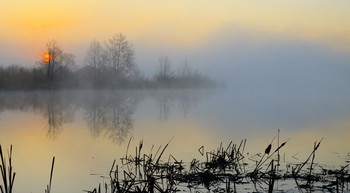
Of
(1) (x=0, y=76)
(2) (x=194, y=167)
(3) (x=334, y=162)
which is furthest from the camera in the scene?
(1) (x=0, y=76)

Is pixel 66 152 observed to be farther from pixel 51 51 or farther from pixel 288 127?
pixel 51 51

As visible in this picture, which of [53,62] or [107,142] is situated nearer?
[107,142]

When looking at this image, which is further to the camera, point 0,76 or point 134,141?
point 0,76

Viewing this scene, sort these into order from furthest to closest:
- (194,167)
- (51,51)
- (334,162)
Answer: (51,51)
(334,162)
(194,167)

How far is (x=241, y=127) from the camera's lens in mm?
14164

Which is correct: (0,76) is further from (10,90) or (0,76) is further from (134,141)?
(134,141)

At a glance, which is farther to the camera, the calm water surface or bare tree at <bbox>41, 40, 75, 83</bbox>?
bare tree at <bbox>41, 40, 75, 83</bbox>

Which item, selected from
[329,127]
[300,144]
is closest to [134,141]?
[300,144]

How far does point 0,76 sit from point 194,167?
128ft

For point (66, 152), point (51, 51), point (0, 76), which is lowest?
point (66, 152)

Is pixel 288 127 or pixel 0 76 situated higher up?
pixel 0 76

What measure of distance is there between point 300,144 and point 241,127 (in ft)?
14.0

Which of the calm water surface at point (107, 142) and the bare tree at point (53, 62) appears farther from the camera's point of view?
the bare tree at point (53, 62)

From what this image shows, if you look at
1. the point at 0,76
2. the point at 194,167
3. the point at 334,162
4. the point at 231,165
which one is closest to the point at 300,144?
the point at 334,162
